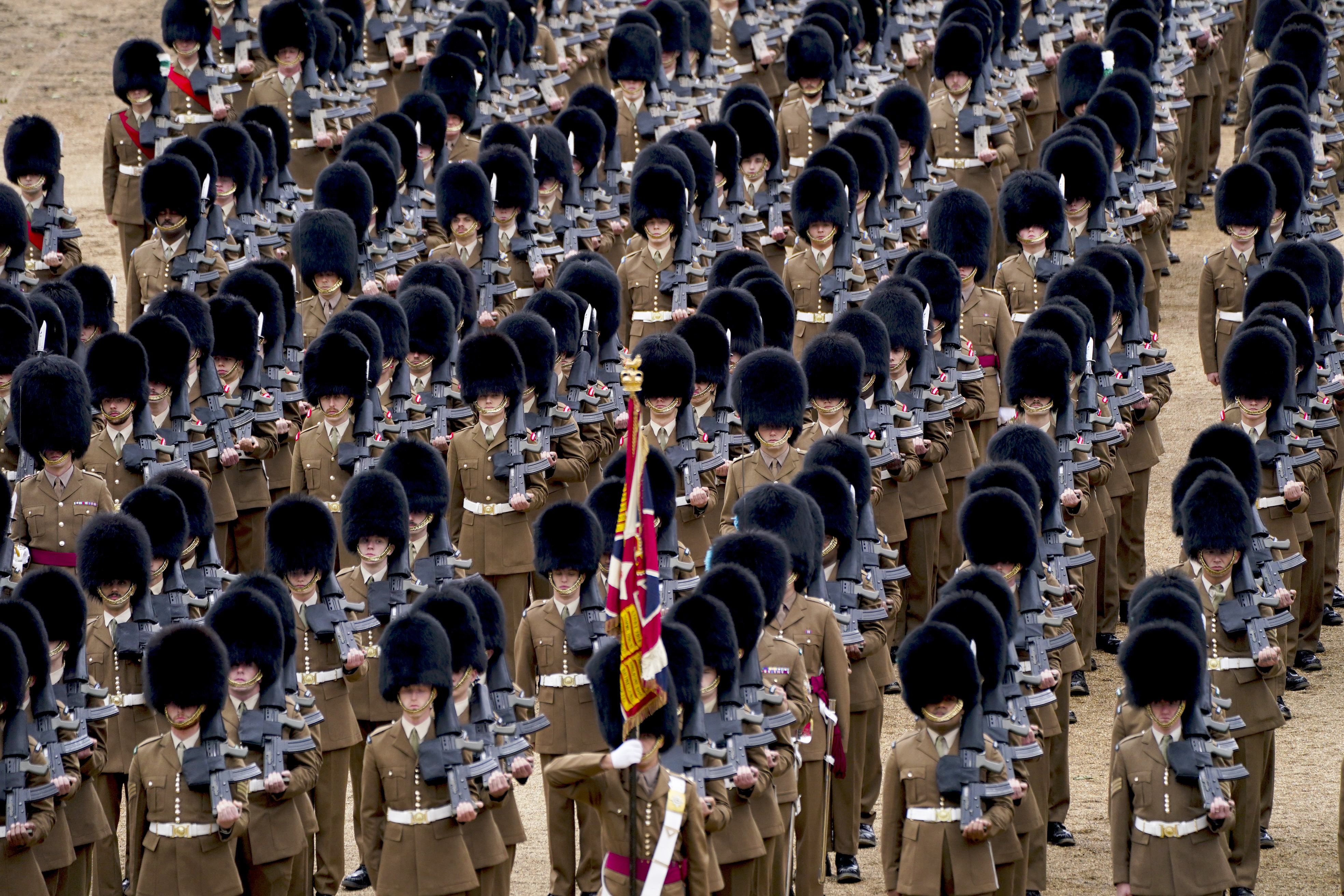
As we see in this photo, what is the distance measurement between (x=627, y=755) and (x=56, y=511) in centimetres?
387

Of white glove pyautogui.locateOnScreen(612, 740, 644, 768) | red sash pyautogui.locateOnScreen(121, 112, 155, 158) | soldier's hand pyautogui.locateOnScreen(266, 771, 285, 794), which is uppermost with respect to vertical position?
red sash pyautogui.locateOnScreen(121, 112, 155, 158)

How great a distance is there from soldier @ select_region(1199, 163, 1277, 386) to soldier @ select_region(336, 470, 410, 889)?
486 centimetres

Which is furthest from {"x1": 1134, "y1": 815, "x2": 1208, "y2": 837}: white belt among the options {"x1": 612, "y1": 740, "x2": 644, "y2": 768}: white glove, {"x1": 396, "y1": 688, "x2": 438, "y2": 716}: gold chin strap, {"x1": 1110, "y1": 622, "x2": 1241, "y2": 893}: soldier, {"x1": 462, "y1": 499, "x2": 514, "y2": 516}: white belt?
{"x1": 462, "y1": 499, "x2": 514, "y2": 516}: white belt

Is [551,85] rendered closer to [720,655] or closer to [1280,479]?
[1280,479]

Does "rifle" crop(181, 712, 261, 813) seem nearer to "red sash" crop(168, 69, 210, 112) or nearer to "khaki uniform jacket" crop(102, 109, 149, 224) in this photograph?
"khaki uniform jacket" crop(102, 109, 149, 224)

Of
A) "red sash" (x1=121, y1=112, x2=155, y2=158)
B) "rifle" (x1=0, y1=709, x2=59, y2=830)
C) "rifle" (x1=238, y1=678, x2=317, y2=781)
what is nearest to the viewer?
"rifle" (x1=0, y1=709, x2=59, y2=830)

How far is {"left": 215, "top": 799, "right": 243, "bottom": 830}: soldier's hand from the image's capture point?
317 inches

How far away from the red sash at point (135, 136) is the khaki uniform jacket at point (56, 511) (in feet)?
15.5

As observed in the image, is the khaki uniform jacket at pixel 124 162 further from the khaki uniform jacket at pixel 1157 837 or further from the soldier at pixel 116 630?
the khaki uniform jacket at pixel 1157 837

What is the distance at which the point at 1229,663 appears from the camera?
922 centimetres

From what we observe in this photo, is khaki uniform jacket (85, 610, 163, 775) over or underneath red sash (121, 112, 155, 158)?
underneath

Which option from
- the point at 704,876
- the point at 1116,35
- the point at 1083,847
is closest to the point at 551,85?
the point at 1116,35

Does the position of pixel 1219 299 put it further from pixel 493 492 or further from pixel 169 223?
pixel 169 223

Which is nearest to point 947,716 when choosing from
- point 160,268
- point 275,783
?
point 275,783
